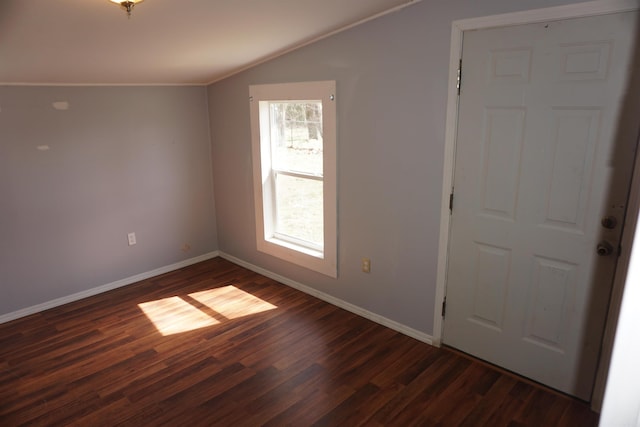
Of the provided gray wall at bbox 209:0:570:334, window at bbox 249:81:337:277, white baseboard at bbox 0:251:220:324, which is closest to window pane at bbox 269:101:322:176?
window at bbox 249:81:337:277

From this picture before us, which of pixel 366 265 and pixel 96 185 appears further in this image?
pixel 96 185

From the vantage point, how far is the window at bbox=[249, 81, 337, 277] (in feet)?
11.2

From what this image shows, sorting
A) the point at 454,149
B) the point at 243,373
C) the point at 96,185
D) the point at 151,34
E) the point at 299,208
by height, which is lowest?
the point at 243,373

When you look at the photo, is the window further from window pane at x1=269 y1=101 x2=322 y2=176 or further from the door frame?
the door frame

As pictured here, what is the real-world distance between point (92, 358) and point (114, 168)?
5.54 feet

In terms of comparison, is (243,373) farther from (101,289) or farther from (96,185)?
(96,185)

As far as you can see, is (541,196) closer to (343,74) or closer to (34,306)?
(343,74)

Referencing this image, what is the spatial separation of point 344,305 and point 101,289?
2.22 m

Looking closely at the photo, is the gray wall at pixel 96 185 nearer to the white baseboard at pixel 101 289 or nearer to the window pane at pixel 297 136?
the white baseboard at pixel 101 289

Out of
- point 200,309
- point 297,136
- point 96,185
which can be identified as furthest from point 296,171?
point 96,185

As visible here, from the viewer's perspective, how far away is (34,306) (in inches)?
141

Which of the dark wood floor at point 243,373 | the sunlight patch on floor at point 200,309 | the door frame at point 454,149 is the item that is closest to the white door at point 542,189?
the door frame at point 454,149

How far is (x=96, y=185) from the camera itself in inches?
149

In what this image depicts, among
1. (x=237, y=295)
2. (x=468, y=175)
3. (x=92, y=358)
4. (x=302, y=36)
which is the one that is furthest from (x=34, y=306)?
(x=468, y=175)
